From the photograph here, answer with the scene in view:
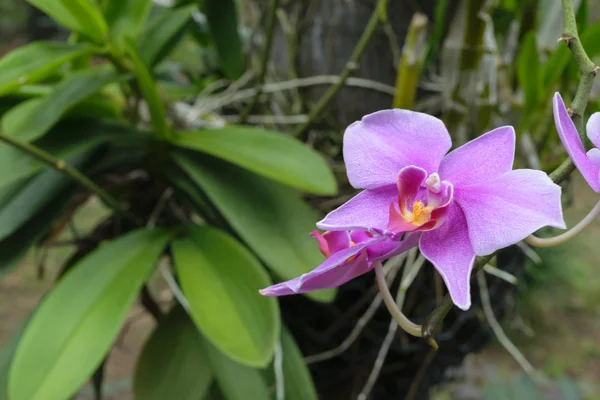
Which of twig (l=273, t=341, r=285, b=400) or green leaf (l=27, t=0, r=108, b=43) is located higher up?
green leaf (l=27, t=0, r=108, b=43)

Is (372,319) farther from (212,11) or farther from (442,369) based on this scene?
(212,11)

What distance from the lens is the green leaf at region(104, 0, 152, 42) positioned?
1.85 ft

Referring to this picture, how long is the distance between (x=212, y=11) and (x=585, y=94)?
48 cm

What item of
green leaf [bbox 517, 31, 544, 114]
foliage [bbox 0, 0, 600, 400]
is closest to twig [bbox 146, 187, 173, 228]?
foliage [bbox 0, 0, 600, 400]

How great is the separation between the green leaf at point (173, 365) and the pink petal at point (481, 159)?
1.33ft

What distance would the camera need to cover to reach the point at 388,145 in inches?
6.8

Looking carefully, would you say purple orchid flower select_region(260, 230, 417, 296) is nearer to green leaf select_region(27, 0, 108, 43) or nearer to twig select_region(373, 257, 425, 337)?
twig select_region(373, 257, 425, 337)

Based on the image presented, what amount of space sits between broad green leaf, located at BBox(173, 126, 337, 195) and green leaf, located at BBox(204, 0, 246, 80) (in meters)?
0.09

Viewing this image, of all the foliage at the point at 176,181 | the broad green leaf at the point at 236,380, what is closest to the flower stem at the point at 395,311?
the foliage at the point at 176,181

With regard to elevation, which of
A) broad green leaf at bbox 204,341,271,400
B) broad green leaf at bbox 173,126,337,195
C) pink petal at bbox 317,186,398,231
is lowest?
broad green leaf at bbox 204,341,271,400

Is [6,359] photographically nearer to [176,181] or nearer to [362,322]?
[176,181]

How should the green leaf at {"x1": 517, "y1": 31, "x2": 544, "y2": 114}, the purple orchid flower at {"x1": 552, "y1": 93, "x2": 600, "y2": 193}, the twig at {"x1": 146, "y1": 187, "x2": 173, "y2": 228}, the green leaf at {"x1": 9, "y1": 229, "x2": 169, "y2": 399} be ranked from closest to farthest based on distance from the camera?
the purple orchid flower at {"x1": 552, "y1": 93, "x2": 600, "y2": 193} < the green leaf at {"x1": 9, "y1": 229, "x2": 169, "y2": 399} < the green leaf at {"x1": 517, "y1": 31, "x2": 544, "y2": 114} < the twig at {"x1": 146, "y1": 187, "x2": 173, "y2": 228}

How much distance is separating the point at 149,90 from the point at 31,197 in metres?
0.16

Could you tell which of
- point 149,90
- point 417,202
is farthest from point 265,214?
point 417,202
